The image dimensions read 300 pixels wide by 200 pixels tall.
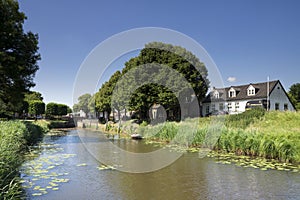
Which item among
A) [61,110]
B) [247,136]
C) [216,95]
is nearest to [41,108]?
[61,110]

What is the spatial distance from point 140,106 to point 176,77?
15.6 feet

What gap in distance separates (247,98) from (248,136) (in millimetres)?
21661

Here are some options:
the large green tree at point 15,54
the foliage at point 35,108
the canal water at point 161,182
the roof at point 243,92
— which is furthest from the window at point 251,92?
the foliage at point 35,108

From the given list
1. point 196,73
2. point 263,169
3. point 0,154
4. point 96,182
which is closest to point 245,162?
point 263,169

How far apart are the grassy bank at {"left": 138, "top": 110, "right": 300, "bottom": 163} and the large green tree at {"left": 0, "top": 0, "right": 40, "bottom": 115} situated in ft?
32.3

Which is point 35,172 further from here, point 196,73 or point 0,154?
point 196,73

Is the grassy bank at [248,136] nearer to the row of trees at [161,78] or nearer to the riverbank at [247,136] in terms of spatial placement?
the riverbank at [247,136]

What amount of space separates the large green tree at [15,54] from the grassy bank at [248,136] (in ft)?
32.3

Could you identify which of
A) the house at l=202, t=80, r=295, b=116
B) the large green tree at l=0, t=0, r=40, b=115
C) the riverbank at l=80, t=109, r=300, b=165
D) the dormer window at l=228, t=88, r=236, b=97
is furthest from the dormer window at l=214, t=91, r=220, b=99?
the large green tree at l=0, t=0, r=40, b=115

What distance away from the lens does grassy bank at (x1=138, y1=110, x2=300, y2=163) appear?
9.94 metres

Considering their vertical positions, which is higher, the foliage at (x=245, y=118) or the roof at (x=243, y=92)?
the roof at (x=243, y=92)

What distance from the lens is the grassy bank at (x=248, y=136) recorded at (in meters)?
9.94

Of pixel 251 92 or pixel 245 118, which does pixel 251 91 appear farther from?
pixel 245 118

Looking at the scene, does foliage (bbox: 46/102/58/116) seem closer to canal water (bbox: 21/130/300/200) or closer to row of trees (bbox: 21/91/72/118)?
row of trees (bbox: 21/91/72/118)
